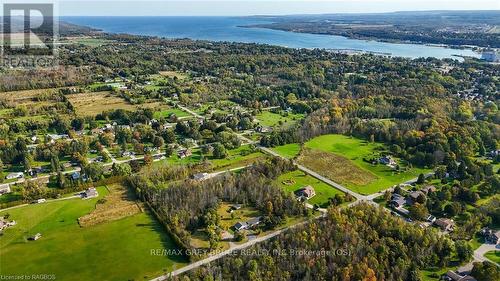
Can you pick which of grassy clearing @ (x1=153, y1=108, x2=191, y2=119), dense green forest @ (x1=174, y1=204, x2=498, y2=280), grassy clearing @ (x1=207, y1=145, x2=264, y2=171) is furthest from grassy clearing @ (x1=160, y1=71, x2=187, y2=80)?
dense green forest @ (x1=174, y1=204, x2=498, y2=280)

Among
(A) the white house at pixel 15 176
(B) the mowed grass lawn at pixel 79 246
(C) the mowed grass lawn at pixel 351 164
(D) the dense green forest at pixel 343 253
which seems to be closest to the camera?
(D) the dense green forest at pixel 343 253

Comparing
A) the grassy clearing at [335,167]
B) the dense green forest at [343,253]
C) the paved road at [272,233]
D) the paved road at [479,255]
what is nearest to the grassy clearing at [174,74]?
the paved road at [272,233]

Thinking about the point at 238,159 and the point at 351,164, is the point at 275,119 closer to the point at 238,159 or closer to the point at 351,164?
the point at 238,159

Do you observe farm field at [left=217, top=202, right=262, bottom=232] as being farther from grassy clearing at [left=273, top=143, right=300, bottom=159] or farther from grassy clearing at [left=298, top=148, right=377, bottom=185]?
grassy clearing at [left=273, top=143, right=300, bottom=159]

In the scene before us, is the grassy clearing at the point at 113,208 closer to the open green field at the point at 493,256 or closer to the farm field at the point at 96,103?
the open green field at the point at 493,256

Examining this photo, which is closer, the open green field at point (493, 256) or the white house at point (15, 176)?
the open green field at point (493, 256)

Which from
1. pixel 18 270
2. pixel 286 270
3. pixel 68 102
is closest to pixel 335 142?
pixel 286 270
